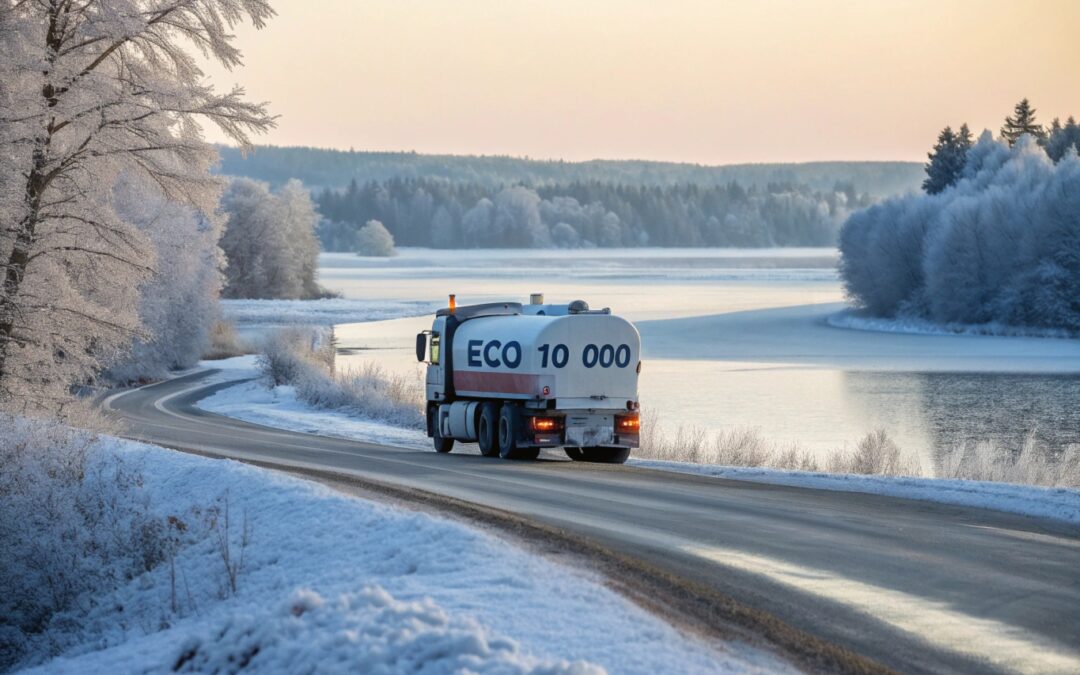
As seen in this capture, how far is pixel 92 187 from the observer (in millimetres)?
26172

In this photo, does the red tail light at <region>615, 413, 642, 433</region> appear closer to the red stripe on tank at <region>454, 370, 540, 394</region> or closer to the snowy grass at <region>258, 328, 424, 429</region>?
the red stripe on tank at <region>454, 370, 540, 394</region>

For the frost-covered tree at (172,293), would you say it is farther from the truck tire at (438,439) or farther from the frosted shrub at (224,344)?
the truck tire at (438,439)

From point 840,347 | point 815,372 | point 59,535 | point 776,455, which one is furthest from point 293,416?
point 840,347

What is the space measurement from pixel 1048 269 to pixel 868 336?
1176 centimetres

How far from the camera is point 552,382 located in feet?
82.2

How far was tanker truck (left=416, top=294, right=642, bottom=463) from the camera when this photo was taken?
25.1 m

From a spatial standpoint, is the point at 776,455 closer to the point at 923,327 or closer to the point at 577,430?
the point at 577,430

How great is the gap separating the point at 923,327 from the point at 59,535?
79.6 m

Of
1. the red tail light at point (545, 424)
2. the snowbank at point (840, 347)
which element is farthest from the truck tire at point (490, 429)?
the snowbank at point (840, 347)

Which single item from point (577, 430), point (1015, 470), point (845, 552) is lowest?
point (1015, 470)

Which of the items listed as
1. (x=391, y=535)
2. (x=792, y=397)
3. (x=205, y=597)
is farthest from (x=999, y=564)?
(x=792, y=397)

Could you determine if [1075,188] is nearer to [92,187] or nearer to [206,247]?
[206,247]

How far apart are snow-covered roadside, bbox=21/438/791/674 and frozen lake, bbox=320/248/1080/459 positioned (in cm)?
2132

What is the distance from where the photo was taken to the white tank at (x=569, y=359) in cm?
2505
